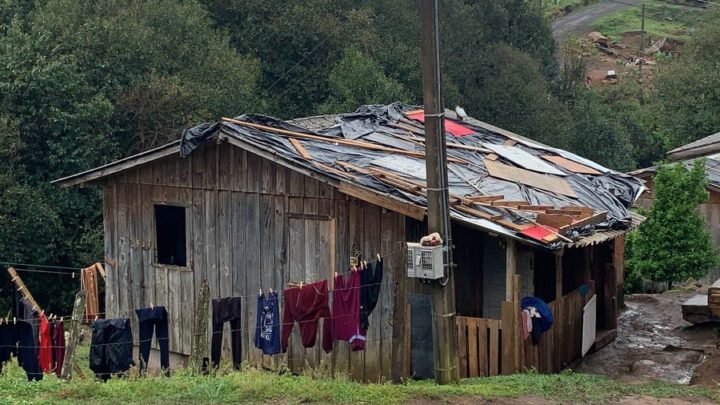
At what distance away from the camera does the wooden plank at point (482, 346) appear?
12016mm

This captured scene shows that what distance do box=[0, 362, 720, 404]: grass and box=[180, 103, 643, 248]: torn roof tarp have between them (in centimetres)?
198

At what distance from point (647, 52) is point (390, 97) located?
124 feet

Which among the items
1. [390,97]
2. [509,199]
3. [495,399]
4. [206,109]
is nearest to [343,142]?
[509,199]

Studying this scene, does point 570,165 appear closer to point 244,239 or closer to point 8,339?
point 244,239

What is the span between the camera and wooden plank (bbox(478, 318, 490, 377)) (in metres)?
12.0

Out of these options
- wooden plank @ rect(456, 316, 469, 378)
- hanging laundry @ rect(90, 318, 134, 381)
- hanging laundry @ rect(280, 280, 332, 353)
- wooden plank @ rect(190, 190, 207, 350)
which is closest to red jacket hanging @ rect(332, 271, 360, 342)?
hanging laundry @ rect(280, 280, 332, 353)

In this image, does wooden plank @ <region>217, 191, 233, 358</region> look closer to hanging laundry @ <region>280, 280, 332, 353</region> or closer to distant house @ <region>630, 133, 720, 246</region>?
hanging laundry @ <region>280, 280, 332, 353</region>

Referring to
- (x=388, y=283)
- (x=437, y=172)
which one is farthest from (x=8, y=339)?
(x=437, y=172)

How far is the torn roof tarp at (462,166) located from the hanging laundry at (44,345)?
3343 millimetres

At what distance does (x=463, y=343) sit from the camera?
12211 millimetres

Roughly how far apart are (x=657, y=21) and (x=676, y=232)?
→ 5515cm

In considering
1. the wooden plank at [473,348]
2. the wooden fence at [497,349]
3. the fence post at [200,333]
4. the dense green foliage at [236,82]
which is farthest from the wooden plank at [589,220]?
the dense green foliage at [236,82]

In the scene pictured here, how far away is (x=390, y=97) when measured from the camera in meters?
32.2

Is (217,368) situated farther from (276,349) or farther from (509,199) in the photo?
(509,199)
